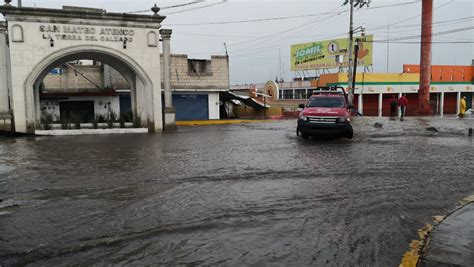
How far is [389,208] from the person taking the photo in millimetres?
6645

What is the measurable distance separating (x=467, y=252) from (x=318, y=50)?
53443 mm

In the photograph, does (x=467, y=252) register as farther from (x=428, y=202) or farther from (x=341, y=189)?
(x=341, y=189)

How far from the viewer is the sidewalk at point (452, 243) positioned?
446 centimetres

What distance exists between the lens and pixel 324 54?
5503 cm

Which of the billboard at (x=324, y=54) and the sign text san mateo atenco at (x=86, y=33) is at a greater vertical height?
the billboard at (x=324, y=54)

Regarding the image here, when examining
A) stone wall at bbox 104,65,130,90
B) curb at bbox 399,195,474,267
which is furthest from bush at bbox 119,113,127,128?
curb at bbox 399,195,474,267

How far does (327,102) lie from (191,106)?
19.2 meters

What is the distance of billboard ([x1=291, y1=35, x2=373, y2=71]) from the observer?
50.6 metres

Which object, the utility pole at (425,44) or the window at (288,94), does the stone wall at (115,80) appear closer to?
the utility pole at (425,44)

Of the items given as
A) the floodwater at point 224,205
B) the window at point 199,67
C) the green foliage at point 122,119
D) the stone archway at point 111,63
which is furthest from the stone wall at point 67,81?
the floodwater at point 224,205

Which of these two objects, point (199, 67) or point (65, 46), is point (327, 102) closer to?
point (65, 46)

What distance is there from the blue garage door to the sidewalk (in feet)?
94.2

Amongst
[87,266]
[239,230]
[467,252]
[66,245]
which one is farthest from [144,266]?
[467,252]

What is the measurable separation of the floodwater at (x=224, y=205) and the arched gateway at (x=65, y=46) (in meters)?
9.00
